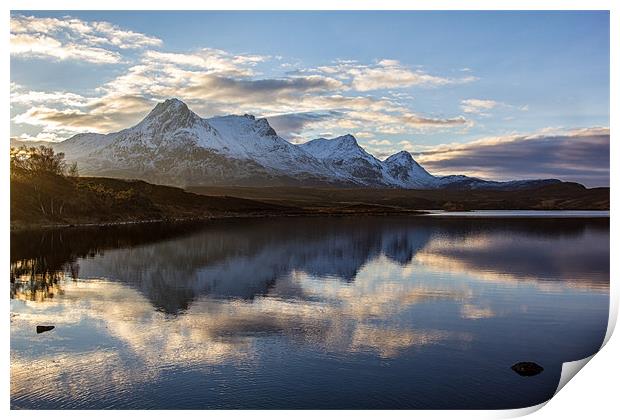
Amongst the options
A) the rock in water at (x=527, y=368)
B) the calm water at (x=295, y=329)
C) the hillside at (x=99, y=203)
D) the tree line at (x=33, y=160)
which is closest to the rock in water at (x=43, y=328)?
the calm water at (x=295, y=329)

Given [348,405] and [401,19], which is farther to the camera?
[401,19]

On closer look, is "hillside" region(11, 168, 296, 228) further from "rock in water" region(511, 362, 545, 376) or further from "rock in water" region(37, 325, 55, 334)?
"rock in water" region(511, 362, 545, 376)

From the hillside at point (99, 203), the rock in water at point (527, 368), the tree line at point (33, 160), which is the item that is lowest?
the rock in water at point (527, 368)

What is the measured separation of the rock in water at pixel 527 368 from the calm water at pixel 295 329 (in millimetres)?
264

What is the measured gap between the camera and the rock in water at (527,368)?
682 inches

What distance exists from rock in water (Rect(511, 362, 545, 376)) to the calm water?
0.26 metres

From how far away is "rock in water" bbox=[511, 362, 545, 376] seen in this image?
17312 mm

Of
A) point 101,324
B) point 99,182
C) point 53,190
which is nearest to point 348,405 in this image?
point 101,324

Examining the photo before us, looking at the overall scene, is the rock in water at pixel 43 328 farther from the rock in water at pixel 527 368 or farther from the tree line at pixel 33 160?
the tree line at pixel 33 160

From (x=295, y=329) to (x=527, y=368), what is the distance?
8.46m
